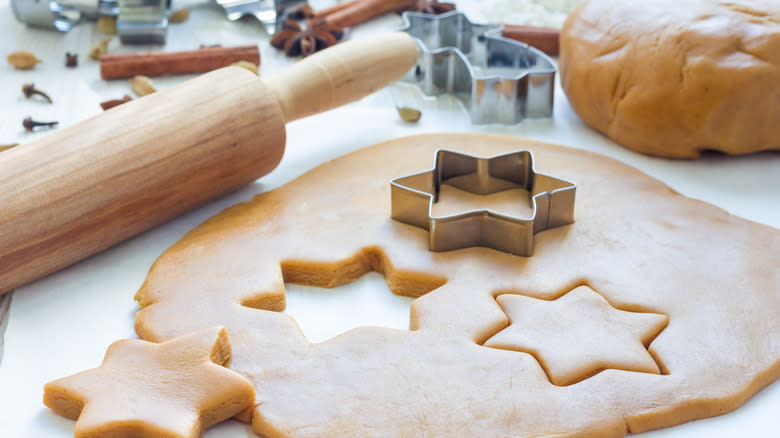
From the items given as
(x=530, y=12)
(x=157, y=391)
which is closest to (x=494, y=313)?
(x=157, y=391)

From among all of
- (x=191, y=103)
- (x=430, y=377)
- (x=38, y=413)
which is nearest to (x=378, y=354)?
(x=430, y=377)

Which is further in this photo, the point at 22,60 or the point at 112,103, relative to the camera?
the point at 22,60

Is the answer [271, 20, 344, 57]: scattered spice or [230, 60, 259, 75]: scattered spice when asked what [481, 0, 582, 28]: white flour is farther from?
[230, 60, 259, 75]: scattered spice

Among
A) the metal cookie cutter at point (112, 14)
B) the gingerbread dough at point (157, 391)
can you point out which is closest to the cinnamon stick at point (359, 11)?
the metal cookie cutter at point (112, 14)

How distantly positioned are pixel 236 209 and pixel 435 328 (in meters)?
0.55

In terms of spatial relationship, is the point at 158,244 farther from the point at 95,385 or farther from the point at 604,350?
the point at 604,350

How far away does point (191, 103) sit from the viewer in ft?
4.93

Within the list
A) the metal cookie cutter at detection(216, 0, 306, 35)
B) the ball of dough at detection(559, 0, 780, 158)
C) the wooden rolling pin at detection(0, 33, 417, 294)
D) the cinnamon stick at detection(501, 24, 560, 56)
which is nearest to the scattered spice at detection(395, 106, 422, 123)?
the wooden rolling pin at detection(0, 33, 417, 294)

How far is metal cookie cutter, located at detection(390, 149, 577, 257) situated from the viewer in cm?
135

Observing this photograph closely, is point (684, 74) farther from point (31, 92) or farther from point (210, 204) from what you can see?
point (31, 92)

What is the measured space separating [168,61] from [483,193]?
3.85 feet

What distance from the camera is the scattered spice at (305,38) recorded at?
238 cm

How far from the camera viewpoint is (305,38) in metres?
2.40

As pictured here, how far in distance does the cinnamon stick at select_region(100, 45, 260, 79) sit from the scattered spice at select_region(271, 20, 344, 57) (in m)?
0.17
